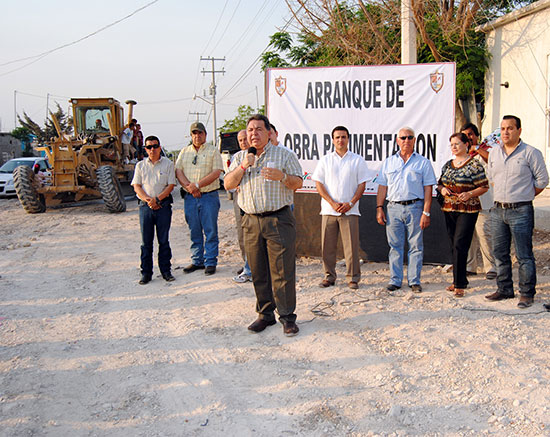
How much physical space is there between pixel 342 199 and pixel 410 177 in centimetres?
78

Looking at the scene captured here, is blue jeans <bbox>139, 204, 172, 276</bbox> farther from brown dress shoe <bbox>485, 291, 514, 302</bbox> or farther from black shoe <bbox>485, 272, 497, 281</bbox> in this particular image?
black shoe <bbox>485, 272, 497, 281</bbox>

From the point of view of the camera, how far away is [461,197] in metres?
5.15

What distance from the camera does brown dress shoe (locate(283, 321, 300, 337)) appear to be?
4285 millimetres

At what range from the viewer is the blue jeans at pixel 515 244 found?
15.8 feet

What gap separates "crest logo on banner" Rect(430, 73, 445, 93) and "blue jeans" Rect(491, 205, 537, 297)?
192cm

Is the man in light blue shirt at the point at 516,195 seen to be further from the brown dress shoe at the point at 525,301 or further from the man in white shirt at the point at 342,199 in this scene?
the man in white shirt at the point at 342,199

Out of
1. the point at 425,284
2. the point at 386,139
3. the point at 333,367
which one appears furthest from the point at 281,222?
the point at 386,139

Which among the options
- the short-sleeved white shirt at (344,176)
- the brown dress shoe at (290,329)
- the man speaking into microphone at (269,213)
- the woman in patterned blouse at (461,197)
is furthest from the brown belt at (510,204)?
the brown dress shoe at (290,329)

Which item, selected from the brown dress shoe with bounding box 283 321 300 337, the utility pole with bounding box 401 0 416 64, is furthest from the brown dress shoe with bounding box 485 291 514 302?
the utility pole with bounding box 401 0 416 64

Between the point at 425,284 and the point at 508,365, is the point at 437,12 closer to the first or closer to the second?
the point at 425,284

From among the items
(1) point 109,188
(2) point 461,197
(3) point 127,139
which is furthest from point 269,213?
(3) point 127,139

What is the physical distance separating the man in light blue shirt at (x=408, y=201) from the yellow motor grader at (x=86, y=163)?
7.92 metres

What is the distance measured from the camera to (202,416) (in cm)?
309

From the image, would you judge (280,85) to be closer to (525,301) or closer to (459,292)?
(459,292)
